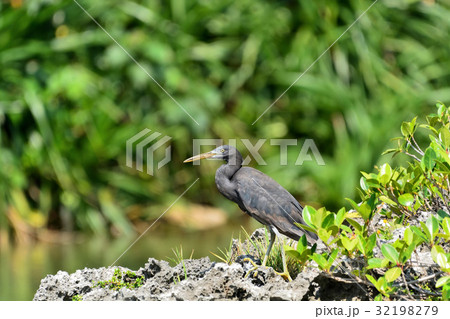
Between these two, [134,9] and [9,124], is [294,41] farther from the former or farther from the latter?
[9,124]

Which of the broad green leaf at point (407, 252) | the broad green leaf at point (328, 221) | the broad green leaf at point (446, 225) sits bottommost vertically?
the broad green leaf at point (407, 252)

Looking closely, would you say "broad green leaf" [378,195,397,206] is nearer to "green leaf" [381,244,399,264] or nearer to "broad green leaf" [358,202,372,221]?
Answer: "broad green leaf" [358,202,372,221]

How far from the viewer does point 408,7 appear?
733cm

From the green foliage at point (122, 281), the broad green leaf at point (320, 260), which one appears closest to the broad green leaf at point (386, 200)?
the broad green leaf at point (320, 260)

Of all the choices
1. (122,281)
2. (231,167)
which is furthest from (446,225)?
(122,281)

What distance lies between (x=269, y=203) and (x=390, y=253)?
2.51 feet

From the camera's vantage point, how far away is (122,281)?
9.78 ft

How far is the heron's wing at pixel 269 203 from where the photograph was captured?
2.88 meters

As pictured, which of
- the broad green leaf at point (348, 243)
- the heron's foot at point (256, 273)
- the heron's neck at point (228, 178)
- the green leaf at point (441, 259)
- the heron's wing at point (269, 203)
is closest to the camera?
the green leaf at point (441, 259)

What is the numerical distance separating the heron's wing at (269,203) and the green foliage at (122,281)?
622mm

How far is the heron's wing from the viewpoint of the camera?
9.46ft

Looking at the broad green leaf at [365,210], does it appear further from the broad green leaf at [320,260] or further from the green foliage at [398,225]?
the broad green leaf at [320,260]
